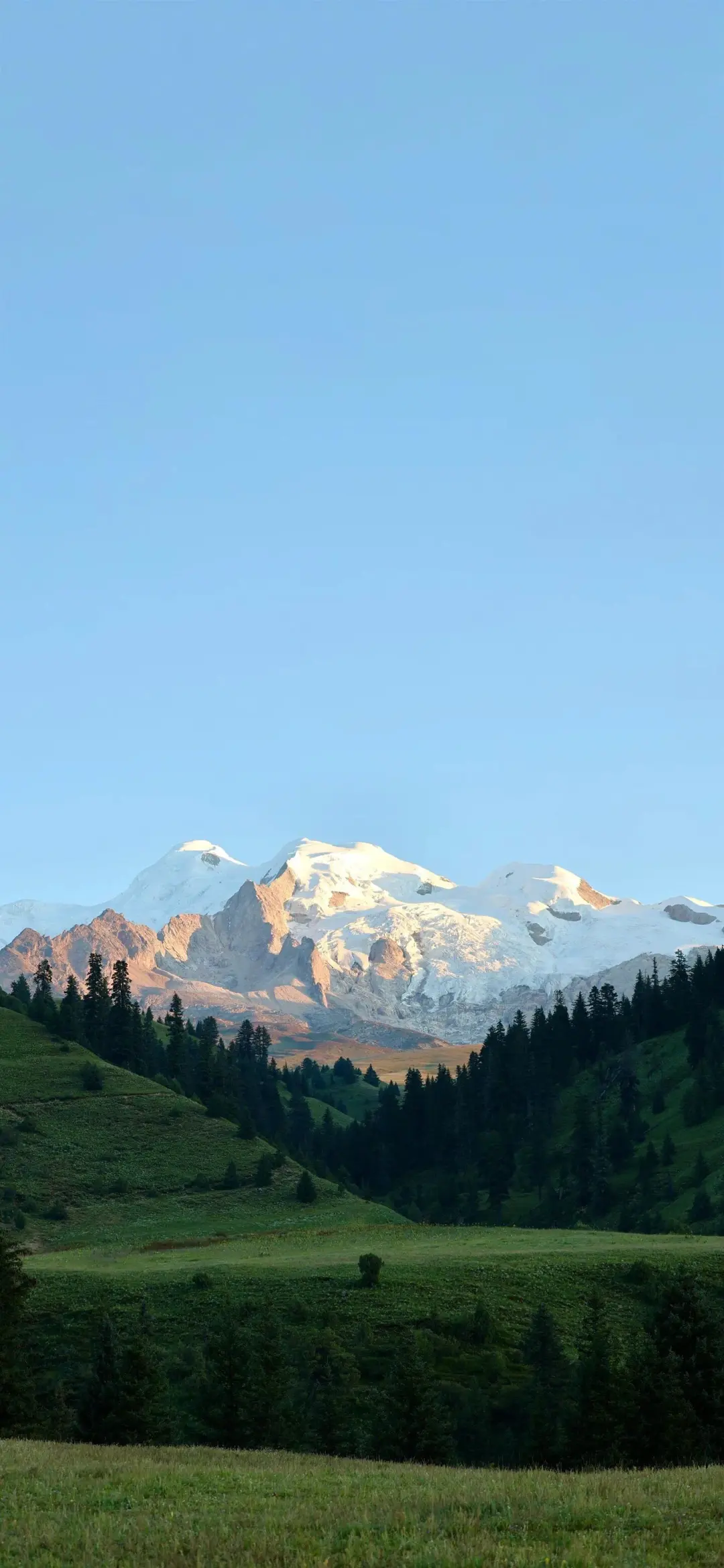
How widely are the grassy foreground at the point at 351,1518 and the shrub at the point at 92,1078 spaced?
13263 cm

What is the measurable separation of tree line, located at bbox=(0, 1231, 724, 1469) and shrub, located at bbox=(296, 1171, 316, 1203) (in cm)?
6063

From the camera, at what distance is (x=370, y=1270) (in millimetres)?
86312

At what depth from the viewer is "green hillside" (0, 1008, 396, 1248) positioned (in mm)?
124062

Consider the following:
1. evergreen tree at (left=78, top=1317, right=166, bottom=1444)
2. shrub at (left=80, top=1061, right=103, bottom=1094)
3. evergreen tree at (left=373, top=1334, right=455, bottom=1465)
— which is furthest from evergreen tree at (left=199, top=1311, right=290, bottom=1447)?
shrub at (left=80, top=1061, right=103, bottom=1094)

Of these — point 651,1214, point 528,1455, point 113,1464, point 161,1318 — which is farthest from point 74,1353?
point 651,1214

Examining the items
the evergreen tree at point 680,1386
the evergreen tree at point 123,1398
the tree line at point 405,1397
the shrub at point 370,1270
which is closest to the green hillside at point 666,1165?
the shrub at point 370,1270

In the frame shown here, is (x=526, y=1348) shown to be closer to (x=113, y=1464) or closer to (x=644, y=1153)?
(x=113, y=1464)

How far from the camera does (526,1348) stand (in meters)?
73.3

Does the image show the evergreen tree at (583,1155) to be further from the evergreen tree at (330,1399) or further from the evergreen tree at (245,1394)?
the evergreen tree at (245,1394)

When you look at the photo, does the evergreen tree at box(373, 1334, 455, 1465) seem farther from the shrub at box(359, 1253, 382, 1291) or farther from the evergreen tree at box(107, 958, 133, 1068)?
the evergreen tree at box(107, 958, 133, 1068)

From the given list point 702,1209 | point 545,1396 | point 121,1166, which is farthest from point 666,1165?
point 545,1396

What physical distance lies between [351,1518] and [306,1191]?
114402 mm

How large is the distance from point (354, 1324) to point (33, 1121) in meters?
76.2

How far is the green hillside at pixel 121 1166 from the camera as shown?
124062 mm
